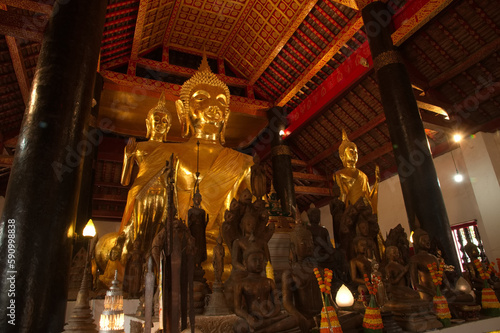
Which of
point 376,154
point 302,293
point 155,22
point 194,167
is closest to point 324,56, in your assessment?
point 376,154

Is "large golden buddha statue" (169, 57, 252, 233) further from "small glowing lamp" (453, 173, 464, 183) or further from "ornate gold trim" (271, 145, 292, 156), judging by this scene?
"small glowing lamp" (453, 173, 464, 183)

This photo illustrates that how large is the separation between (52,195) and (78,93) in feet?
2.68

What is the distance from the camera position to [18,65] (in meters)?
5.09

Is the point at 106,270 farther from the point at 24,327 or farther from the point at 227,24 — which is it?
the point at 227,24

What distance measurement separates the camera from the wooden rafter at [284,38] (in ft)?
21.4

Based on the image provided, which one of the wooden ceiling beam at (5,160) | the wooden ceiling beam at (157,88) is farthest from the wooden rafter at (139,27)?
the wooden ceiling beam at (5,160)

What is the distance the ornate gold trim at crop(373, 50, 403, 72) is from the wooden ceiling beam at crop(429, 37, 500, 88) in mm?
2033

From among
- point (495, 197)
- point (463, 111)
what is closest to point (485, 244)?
point (495, 197)

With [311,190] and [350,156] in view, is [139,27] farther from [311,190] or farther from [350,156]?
[311,190]

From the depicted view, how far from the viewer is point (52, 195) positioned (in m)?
2.20

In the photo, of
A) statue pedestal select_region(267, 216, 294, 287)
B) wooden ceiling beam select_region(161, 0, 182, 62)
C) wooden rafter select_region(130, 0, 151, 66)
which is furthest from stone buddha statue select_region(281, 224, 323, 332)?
wooden ceiling beam select_region(161, 0, 182, 62)

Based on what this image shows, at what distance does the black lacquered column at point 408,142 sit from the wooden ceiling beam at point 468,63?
1.90 metres

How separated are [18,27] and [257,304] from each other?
396 cm

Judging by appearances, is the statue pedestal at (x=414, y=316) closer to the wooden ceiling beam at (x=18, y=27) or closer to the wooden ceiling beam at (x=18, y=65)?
the wooden ceiling beam at (x=18, y=27)
